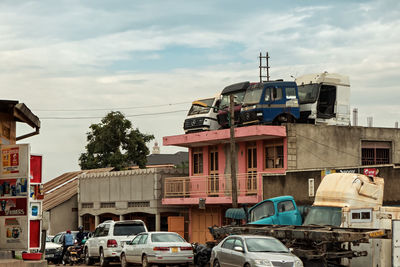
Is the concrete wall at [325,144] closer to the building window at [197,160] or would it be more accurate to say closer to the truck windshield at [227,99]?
the truck windshield at [227,99]

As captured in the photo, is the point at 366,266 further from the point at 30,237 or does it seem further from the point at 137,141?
the point at 137,141

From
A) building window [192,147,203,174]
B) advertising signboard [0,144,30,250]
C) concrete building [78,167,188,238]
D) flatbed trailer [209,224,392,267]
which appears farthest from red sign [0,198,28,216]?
building window [192,147,203,174]

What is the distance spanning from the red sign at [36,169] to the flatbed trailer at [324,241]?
32.6 feet

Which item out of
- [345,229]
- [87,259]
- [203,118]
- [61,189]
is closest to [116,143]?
[61,189]

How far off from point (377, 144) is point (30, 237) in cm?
3158

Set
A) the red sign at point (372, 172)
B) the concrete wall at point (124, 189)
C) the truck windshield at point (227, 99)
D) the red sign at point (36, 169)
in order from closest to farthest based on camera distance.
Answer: the red sign at point (36, 169) → the red sign at point (372, 172) → the truck windshield at point (227, 99) → the concrete wall at point (124, 189)

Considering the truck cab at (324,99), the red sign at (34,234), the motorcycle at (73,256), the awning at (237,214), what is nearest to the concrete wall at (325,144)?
the truck cab at (324,99)

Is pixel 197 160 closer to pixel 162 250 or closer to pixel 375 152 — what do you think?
pixel 375 152

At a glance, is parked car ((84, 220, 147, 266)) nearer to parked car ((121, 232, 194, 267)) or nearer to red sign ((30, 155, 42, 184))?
parked car ((121, 232, 194, 267))

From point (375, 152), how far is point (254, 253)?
23.4 m

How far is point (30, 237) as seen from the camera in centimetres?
1502

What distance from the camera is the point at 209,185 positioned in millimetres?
43562

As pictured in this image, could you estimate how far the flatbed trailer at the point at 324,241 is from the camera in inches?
866

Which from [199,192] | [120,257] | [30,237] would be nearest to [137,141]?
[199,192]
